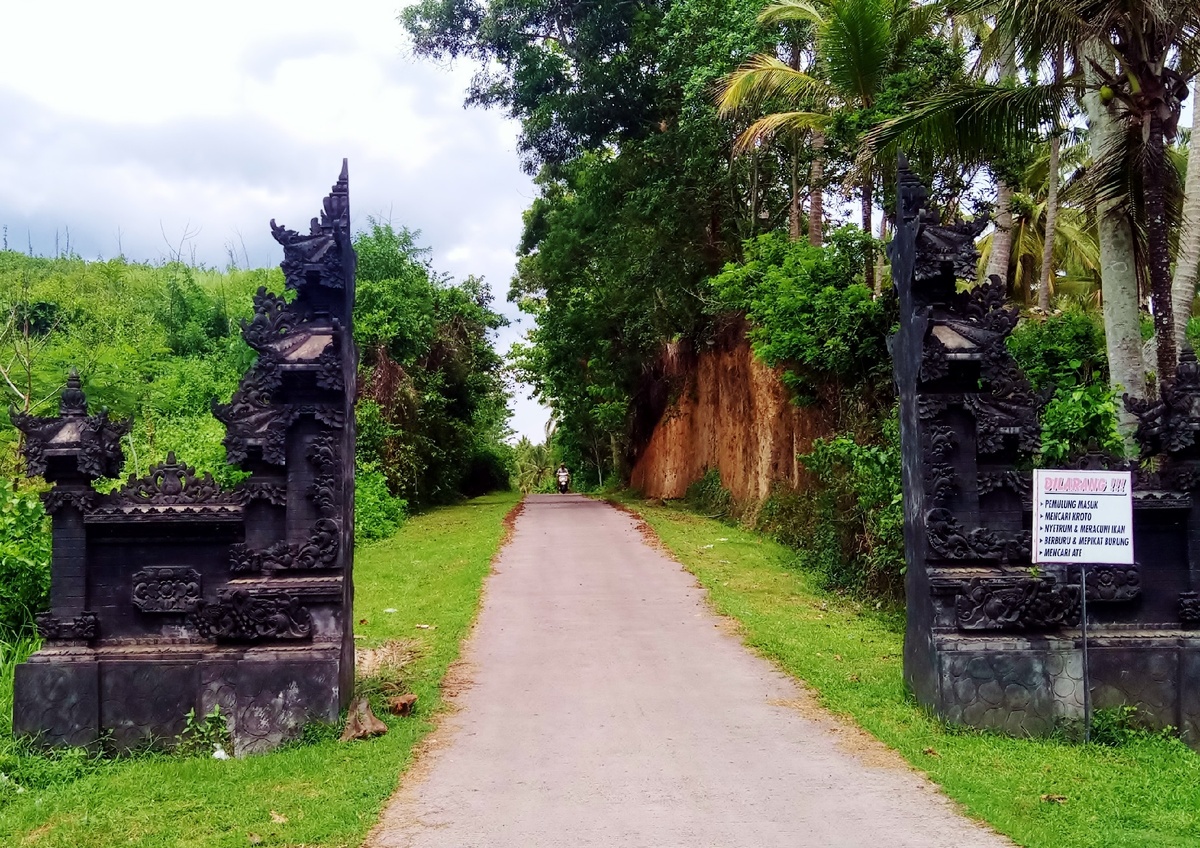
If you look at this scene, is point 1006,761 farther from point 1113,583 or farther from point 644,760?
point 644,760

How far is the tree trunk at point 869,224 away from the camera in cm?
1418

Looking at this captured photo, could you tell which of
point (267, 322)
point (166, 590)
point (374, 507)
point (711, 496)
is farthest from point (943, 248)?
point (711, 496)

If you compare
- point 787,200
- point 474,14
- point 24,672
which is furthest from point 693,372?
point 24,672

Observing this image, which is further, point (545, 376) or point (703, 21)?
point (545, 376)

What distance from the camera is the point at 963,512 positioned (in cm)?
731

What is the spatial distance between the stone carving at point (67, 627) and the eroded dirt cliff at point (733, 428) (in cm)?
1163

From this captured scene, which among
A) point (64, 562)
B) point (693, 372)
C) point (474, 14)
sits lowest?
point (64, 562)

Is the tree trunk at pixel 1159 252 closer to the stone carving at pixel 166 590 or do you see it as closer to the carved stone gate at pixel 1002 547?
the carved stone gate at pixel 1002 547

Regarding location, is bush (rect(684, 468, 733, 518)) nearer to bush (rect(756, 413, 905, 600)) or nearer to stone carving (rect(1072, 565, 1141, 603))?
bush (rect(756, 413, 905, 600))

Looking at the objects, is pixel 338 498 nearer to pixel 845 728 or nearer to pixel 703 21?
pixel 845 728

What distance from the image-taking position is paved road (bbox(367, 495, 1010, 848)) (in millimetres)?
Answer: 5305

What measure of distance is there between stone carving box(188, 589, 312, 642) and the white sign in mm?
5305

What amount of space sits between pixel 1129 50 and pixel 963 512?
5.82 m

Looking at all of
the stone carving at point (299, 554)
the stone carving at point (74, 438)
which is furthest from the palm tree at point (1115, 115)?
the stone carving at point (74, 438)
